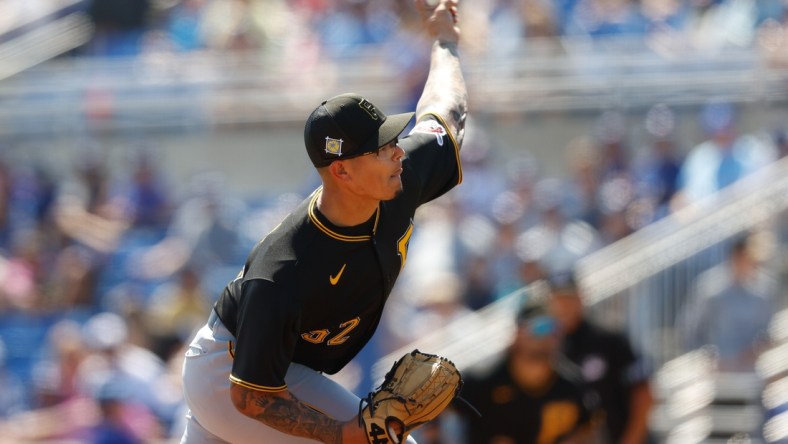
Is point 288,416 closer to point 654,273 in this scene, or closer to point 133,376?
point 133,376

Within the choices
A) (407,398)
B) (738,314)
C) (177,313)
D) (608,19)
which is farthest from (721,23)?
(407,398)

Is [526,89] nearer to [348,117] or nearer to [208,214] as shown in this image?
[208,214]

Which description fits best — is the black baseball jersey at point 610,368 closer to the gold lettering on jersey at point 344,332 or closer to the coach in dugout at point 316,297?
the coach in dugout at point 316,297

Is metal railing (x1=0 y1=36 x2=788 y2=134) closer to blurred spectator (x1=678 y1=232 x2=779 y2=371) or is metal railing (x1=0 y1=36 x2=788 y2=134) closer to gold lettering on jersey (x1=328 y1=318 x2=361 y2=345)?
blurred spectator (x1=678 y1=232 x2=779 y2=371)

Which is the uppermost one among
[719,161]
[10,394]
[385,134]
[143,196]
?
[385,134]

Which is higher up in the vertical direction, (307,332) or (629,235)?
(307,332)

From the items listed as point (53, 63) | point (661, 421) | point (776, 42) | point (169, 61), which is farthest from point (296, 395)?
point (53, 63)

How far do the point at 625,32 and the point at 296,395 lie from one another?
8.48 metres

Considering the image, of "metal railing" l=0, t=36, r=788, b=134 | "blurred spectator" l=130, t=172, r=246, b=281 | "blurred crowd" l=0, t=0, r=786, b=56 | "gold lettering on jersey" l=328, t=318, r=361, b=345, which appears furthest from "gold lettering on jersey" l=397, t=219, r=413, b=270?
"blurred crowd" l=0, t=0, r=786, b=56

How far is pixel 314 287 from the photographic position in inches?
162

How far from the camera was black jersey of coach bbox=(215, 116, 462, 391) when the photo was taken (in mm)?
4012

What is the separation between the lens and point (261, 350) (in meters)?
4.00

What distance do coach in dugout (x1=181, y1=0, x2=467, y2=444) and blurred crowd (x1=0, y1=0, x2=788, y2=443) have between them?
13.5ft

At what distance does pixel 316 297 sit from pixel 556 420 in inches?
118
